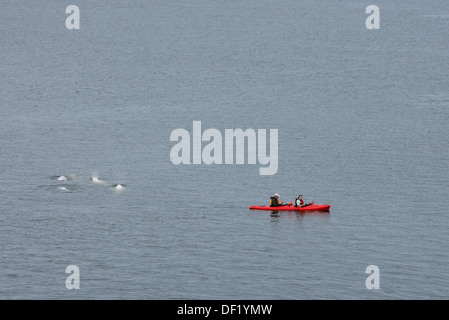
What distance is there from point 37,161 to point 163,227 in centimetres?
4182

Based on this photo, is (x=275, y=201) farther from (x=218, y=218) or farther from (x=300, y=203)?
(x=218, y=218)

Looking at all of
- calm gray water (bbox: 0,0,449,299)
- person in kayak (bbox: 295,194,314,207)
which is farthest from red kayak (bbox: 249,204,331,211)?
calm gray water (bbox: 0,0,449,299)

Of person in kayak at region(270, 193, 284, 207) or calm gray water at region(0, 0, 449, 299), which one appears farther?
person in kayak at region(270, 193, 284, 207)

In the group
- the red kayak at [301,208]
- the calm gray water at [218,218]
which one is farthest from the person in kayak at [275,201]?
the calm gray water at [218,218]

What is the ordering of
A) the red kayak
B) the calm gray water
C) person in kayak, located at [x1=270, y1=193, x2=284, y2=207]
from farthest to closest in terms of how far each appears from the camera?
person in kayak, located at [x1=270, y1=193, x2=284, y2=207]
the red kayak
the calm gray water

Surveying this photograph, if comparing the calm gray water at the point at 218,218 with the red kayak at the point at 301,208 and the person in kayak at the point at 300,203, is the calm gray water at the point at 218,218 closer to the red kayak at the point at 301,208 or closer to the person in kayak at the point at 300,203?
the red kayak at the point at 301,208

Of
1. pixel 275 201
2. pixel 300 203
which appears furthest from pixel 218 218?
pixel 300 203

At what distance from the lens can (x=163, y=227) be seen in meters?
122

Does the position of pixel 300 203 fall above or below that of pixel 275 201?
below

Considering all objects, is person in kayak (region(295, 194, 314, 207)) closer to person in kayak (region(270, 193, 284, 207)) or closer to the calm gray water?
the calm gray water

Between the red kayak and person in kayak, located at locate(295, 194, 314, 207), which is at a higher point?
person in kayak, located at locate(295, 194, 314, 207)

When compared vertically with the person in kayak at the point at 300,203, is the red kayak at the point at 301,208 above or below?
below

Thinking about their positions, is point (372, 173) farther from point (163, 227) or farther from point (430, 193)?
point (163, 227)
